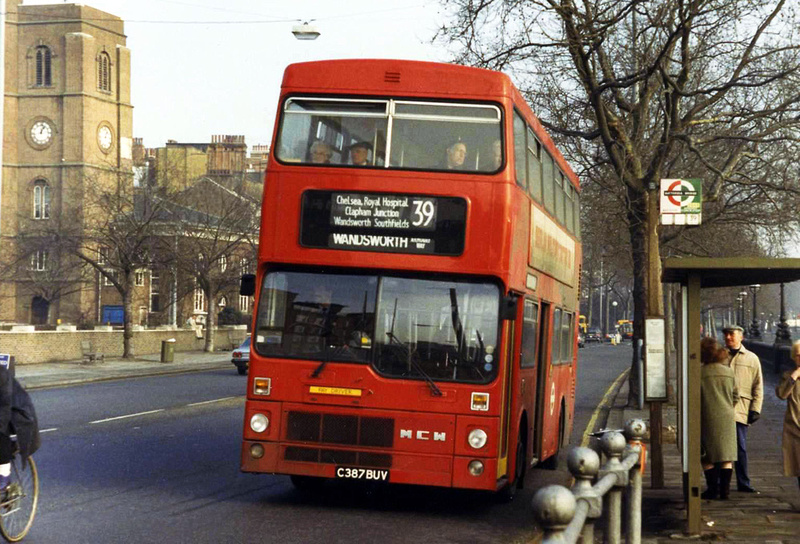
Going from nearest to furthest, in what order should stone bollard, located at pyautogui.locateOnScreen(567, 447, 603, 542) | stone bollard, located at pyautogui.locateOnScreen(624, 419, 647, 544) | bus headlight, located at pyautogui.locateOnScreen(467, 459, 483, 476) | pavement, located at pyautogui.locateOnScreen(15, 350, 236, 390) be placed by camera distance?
stone bollard, located at pyautogui.locateOnScreen(567, 447, 603, 542) < stone bollard, located at pyautogui.locateOnScreen(624, 419, 647, 544) < bus headlight, located at pyautogui.locateOnScreen(467, 459, 483, 476) < pavement, located at pyautogui.locateOnScreen(15, 350, 236, 390)

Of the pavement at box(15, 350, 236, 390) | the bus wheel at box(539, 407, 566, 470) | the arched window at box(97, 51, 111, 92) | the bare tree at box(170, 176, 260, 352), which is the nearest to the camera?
the bus wheel at box(539, 407, 566, 470)

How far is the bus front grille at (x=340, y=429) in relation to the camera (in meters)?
10.9

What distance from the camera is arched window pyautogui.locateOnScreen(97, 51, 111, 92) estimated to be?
339ft

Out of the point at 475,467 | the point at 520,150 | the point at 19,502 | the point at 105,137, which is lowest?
the point at 19,502

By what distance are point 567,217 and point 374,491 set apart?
16.5ft

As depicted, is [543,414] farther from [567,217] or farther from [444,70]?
[444,70]

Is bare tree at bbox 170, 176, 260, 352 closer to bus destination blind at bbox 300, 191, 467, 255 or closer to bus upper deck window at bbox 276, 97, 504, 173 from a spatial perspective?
bus upper deck window at bbox 276, 97, 504, 173

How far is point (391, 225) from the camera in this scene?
35.9 feet

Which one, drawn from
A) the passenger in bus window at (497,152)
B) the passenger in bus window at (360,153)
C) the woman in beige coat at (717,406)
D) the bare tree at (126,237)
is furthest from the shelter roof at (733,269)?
the bare tree at (126,237)

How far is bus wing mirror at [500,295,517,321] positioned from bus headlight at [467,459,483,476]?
1268mm

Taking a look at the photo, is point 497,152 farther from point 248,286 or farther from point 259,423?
point 259,423

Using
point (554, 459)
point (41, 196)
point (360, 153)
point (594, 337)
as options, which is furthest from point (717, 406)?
point (594, 337)

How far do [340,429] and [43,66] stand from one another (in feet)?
319

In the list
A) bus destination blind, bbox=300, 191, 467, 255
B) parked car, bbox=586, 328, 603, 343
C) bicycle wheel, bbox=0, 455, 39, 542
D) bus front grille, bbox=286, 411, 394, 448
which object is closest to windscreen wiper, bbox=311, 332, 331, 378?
bus front grille, bbox=286, 411, 394, 448
